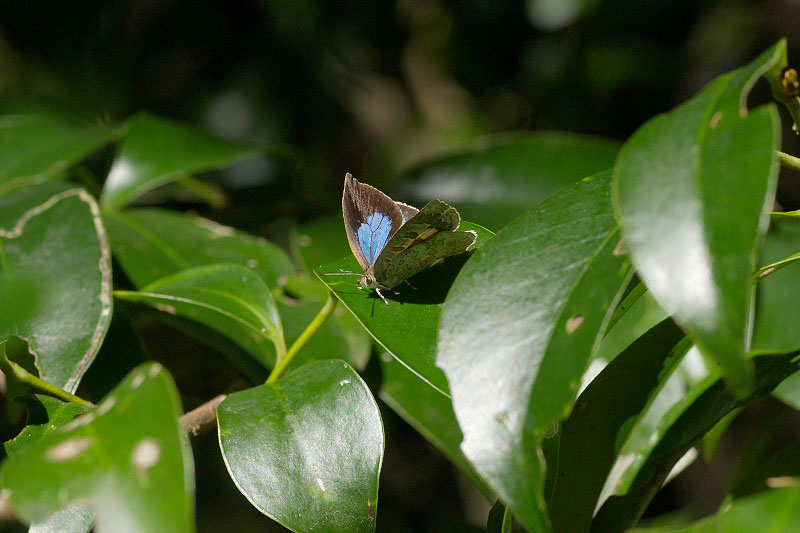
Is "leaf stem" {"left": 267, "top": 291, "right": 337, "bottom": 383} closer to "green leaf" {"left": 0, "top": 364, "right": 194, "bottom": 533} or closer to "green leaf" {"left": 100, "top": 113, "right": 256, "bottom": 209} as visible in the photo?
"green leaf" {"left": 0, "top": 364, "right": 194, "bottom": 533}

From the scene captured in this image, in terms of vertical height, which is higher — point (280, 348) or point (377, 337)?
point (377, 337)

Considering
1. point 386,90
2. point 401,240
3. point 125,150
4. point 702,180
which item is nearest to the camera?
point 702,180

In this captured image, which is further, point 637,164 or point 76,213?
point 76,213

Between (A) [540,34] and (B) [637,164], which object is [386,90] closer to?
(A) [540,34]

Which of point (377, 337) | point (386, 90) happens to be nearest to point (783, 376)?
point (377, 337)

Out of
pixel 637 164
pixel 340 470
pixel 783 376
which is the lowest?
pixel 340 470

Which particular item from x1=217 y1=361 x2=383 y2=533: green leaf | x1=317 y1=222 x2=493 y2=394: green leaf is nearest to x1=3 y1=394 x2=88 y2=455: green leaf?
x1=217 y1=361 x2=383 y2=533: green leaf

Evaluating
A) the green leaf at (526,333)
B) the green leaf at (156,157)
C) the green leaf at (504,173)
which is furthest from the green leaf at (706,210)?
the green leaf at (156,157)
